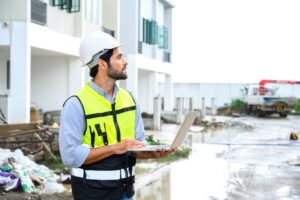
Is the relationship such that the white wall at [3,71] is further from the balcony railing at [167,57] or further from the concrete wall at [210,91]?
the concrete wall at [210,91]

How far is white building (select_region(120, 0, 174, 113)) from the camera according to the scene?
2467 cm

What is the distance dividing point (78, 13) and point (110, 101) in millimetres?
15355

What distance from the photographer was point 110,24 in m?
22.0

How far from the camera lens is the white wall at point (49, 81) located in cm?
1898

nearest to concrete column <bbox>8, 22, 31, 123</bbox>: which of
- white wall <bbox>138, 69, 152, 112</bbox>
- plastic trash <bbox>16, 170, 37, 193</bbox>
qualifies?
plastic trash <bbox>16, 170, 37, 193</bbox>

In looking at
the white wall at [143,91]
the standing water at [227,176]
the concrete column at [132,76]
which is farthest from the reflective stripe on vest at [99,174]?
the white wall at [143,91]

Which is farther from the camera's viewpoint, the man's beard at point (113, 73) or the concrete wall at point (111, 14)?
the concrete wall at point (111, 14)

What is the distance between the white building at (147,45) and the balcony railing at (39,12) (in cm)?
953

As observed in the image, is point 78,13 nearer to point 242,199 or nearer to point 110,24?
point 110,24

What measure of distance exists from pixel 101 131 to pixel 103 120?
0.07 metres

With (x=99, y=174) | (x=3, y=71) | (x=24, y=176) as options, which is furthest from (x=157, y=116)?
(x=99, y=174)

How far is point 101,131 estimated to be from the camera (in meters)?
2.88

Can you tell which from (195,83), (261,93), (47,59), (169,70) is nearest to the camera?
(47,59)

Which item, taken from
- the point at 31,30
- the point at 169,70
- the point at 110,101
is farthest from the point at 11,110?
the point at 169,70
